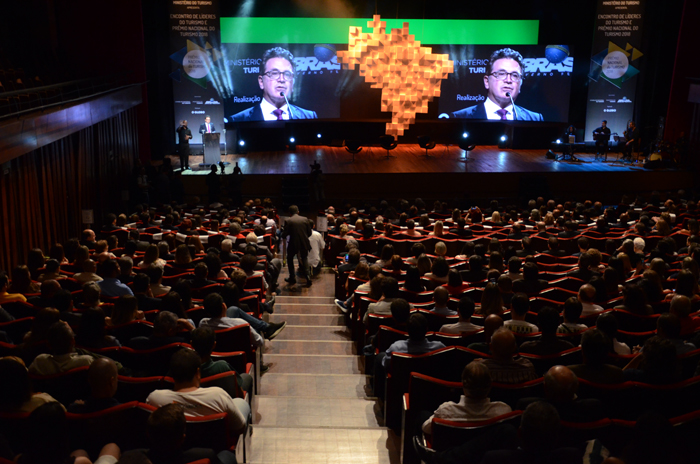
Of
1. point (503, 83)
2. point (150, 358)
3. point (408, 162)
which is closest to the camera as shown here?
point (150, 358)

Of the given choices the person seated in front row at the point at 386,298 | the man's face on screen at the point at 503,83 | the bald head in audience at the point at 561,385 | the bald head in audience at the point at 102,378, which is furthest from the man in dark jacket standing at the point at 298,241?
the man's face on screen at the point at 503,83

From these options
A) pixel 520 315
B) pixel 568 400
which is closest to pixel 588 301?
Answer: pixel 520 315

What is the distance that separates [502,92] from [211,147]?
28.6 feet

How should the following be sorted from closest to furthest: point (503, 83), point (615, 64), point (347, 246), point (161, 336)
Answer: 1. point (161, 336)
2. point (347, 246)
3. point (503, 83)
4. point (615, 64)

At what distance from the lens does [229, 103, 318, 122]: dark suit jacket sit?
17859 millimetres

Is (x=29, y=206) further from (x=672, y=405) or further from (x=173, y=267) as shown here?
(x=672, y=405)

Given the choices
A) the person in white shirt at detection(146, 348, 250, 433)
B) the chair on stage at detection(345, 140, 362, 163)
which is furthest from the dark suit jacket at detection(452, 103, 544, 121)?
the person in white shirt at detection(146, 348, 250, 433)

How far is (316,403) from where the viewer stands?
4.75m

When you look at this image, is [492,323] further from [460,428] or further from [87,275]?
[87,275]

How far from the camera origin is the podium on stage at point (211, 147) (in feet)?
52.9

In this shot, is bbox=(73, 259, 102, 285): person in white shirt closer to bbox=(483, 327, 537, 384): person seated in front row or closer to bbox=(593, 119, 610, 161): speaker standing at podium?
bbox=(483, 327, 537, 384): person seated in front row

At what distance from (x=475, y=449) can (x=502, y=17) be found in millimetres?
18074

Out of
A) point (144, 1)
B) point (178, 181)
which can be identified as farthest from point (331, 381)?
point (144, 1)

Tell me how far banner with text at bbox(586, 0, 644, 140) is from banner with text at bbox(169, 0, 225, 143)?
11.1 metres
